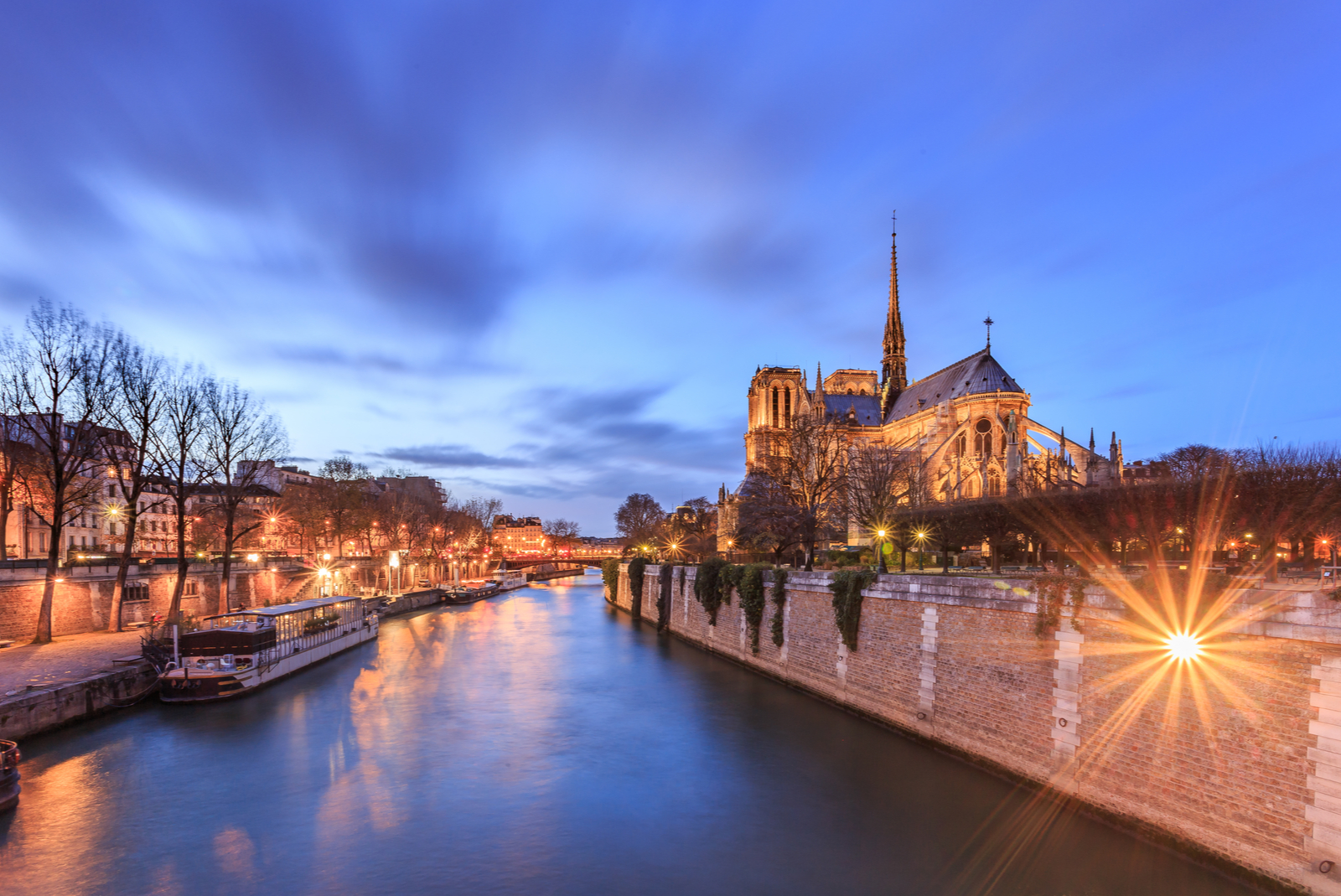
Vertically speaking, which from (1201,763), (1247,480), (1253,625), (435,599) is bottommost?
(435,599)

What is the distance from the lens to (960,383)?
58531mm

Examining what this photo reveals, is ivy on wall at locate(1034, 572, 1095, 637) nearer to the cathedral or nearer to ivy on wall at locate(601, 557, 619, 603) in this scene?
the cathedral

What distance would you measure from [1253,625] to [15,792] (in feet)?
67.4

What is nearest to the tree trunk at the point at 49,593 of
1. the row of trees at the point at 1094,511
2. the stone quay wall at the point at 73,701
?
the stone quay wall at the point at 73,701

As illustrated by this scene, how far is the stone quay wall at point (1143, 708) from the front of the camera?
9.02 meters

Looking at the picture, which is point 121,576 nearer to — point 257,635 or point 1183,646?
point 257,635

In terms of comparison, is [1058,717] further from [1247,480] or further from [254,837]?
[254,837]

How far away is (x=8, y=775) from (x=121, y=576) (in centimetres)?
1730

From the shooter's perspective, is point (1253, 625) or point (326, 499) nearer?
point (1253, 625)

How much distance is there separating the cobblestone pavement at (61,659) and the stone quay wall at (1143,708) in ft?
67.8

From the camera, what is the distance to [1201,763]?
33.9 ft

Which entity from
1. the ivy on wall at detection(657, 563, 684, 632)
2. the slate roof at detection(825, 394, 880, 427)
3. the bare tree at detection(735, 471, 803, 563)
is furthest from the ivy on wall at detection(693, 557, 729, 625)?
the slate roof at detection(825, 394, 880, 427)

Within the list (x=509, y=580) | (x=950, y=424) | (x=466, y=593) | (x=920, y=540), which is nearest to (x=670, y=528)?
(x=509, y=580)

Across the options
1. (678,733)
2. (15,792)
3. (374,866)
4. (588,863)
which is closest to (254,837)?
(374,866)
